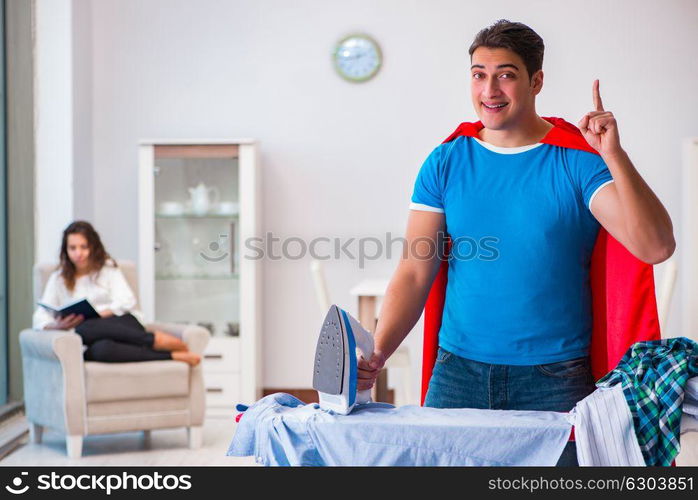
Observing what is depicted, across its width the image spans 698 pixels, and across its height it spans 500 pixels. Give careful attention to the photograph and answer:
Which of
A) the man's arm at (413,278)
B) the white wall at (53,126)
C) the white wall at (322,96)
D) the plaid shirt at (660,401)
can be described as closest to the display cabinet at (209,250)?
the white wall at (322,96)

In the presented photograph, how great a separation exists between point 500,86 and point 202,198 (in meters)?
3.70

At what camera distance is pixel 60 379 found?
388 cm

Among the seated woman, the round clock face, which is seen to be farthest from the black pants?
the round clock face

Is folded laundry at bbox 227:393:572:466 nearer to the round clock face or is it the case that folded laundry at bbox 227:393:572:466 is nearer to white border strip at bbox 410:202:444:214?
white border strip at bbox 410:202:444:214

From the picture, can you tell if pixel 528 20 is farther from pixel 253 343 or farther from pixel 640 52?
pixel 253 343

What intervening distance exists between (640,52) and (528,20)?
2.05ft

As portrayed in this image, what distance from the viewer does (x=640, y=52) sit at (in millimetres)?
4996

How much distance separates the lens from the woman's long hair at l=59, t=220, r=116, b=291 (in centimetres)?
425

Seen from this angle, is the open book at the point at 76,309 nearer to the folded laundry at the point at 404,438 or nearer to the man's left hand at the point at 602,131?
the folded laundry at the point at 404,438

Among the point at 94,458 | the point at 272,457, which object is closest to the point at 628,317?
the point at 272,457

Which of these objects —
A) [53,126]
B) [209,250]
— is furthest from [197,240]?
[53,126]

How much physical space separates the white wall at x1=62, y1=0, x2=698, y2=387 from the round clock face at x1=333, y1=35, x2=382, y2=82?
0.06m
